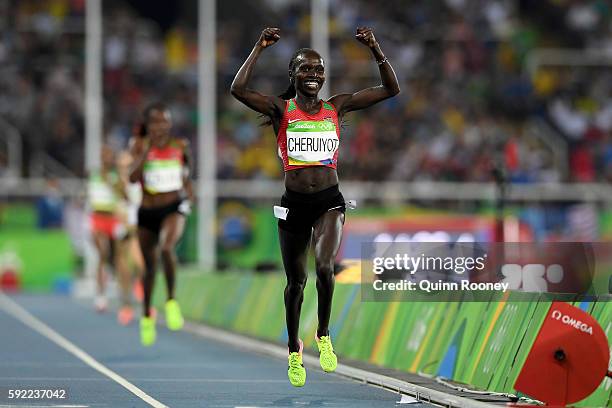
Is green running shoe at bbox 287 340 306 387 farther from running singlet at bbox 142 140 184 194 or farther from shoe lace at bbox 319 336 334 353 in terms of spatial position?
running singlet at bbox 142 140 184 194

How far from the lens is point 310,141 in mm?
10891

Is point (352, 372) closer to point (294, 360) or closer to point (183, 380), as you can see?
point (183, 380)

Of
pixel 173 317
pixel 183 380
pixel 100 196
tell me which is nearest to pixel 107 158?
pixel 100 196

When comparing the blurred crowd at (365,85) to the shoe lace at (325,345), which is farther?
the blurred crowd at (365,85)

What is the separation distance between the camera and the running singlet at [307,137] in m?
10.9

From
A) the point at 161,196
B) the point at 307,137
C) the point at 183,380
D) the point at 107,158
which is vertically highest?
the point at 307,137

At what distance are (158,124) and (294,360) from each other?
16.7ft

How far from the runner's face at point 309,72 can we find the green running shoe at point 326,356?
1.80 meters

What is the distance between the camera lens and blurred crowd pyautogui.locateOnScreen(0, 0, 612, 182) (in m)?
34.4

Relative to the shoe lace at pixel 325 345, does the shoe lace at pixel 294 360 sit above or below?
below

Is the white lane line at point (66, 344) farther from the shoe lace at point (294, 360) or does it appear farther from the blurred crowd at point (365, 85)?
the blurred crowd at point (365, 85)

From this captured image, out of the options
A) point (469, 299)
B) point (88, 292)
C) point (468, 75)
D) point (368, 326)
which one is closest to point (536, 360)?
point (469, 299)

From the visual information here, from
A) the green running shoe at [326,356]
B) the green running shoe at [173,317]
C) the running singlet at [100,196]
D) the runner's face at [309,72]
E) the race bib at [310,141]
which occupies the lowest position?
the green running shoe at [173,317]

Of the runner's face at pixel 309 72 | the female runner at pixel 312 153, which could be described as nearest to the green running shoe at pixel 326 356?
the female runner at pixel 312 153
